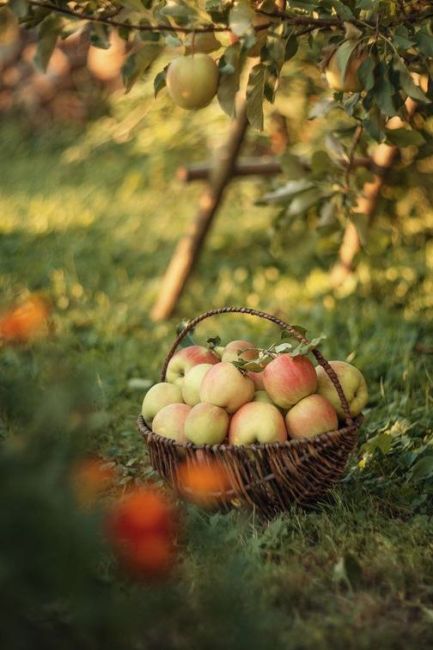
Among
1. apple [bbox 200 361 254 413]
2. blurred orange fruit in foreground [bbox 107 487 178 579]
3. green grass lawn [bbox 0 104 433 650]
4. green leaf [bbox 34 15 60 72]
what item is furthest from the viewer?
green leaf [bbox 34 15 60 72]

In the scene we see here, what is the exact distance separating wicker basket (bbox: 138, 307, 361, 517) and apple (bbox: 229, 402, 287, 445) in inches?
1.8

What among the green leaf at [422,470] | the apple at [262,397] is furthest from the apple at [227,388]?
the green leaf at [422,470]

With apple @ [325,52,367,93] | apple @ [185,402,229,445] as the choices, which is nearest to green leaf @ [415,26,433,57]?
apple @ [325,52,367,93]

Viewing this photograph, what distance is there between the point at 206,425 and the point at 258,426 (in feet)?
0.40

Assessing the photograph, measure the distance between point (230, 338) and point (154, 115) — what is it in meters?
1.59

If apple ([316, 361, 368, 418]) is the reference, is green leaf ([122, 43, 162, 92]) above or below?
above

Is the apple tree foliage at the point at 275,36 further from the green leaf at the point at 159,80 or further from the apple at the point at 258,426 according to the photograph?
the apple at the point at 258,426

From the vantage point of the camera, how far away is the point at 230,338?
360 centimetres

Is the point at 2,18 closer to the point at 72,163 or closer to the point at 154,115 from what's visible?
the point at 154,115

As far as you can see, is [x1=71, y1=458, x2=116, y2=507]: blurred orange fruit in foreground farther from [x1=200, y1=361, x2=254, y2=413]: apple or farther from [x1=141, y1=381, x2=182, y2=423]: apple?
[x1=141, y1=381, x2=182, y2=423]: apple

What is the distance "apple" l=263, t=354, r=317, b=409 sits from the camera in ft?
7.11

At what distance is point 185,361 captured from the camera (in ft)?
7.98

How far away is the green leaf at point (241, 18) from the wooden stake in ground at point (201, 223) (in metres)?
1.61

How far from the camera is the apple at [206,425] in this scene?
215cm
